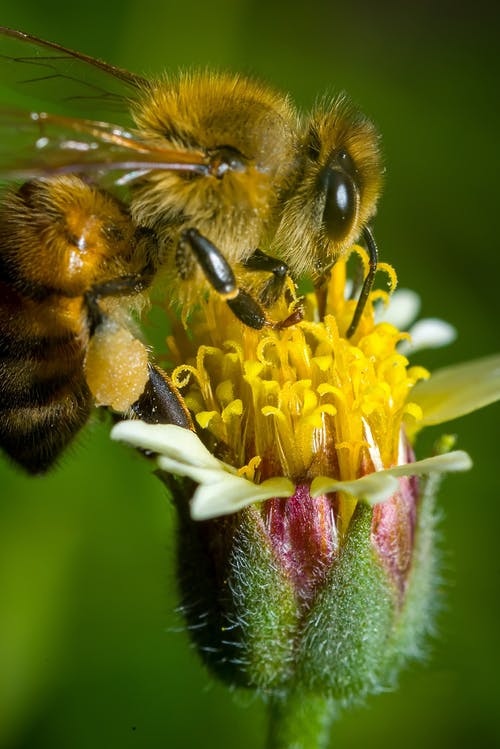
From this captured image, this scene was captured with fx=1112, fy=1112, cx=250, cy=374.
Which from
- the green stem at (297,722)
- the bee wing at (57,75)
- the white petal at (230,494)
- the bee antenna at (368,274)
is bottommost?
the green stem at (297,722)

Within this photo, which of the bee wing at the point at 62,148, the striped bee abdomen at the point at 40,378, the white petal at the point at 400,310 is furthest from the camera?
the white petal at the point at 400,310

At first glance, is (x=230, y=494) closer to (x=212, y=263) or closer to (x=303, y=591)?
(x=303, y=591)

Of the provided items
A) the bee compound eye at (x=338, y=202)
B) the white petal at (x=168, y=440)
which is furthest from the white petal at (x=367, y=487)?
the bee compound eye at (x=338, y=202)

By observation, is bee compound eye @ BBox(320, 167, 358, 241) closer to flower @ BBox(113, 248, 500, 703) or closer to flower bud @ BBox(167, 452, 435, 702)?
flower @ BBox(113, 248, 500, 703)

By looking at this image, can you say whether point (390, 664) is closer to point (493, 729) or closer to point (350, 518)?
point (350, 518)

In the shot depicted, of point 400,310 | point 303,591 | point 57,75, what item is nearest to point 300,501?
point 303,591

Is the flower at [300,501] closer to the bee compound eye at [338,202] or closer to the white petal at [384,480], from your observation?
the white petal at [384,480]
